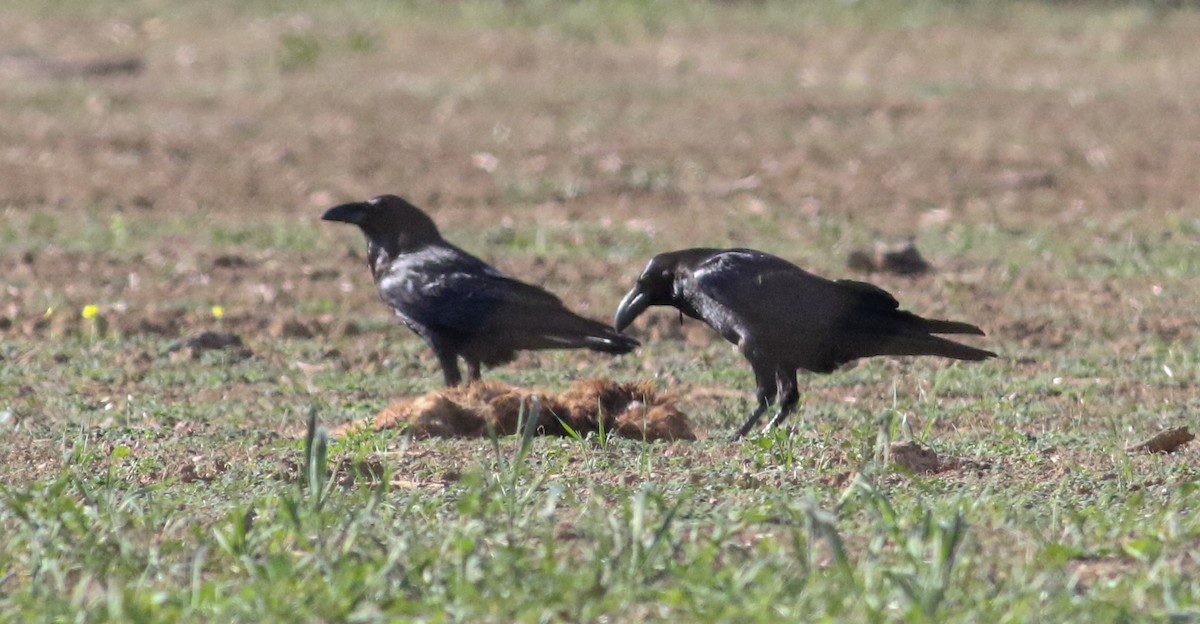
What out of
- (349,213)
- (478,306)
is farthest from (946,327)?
(349,213)

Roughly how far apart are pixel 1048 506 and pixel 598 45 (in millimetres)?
14455

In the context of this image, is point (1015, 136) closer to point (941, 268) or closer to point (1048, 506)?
point (941, 268)

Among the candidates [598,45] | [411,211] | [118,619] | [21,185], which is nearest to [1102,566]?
[118,619]

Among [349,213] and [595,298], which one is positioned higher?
[349,213]

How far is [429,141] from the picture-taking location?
1480cm

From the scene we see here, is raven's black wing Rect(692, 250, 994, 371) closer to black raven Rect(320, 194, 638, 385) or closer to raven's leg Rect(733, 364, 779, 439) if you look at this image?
raven's leg Rect(733, 364, 779, 439)

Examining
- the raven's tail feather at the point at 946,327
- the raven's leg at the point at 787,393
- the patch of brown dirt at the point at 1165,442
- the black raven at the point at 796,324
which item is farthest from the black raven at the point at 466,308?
the patch of brown dirt at the point at 1165,442

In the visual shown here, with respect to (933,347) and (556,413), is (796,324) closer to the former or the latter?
(933,347)

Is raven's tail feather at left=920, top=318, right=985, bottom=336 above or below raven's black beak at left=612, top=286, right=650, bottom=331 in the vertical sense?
above

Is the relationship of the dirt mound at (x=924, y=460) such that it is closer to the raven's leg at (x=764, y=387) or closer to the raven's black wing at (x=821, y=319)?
the raven's black wing at (x=821, y=319)

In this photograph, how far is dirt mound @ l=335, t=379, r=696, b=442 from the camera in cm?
649

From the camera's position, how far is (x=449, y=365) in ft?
25.9

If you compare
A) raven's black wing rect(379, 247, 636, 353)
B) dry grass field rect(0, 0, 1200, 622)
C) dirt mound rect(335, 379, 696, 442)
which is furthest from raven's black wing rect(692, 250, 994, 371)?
raven's black wing rect(379, 247, 636, 353)

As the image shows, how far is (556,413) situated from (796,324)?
88 centimetres
